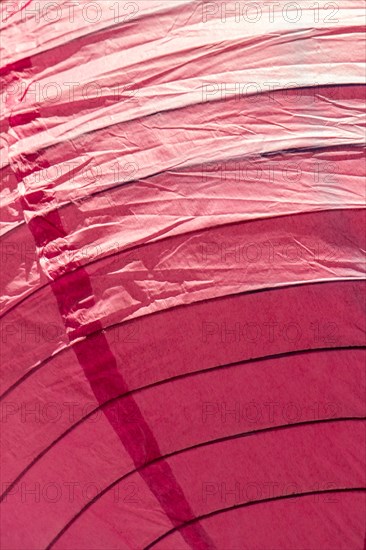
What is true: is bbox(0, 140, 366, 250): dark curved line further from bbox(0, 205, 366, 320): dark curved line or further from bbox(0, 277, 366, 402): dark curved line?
bbox(0, 277, 366, 402): dark curved line

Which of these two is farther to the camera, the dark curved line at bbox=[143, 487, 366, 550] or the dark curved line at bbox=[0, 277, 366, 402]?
the dark curved line at bbox=[143, 487, 366, 550]

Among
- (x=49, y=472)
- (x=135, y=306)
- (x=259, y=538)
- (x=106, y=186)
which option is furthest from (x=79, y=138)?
(x=259, y=538)

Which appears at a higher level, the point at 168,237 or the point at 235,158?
the point at 235,158

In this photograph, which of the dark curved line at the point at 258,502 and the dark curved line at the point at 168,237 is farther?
the dark curved line at the point at 258,502

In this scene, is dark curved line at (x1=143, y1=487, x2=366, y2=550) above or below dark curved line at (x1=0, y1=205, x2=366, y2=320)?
below

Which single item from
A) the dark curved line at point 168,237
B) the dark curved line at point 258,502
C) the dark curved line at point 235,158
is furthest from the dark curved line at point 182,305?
the dark curved line at point 258,502

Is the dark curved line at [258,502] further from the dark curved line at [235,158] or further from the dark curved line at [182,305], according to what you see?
the dark curved line at [235,158]

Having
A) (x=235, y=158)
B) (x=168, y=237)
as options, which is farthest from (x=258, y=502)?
(x=235, y=158)

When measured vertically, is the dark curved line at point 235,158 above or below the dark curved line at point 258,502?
above

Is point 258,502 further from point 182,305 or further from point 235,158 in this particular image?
point 235,158

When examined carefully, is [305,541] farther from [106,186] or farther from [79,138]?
[79,138]

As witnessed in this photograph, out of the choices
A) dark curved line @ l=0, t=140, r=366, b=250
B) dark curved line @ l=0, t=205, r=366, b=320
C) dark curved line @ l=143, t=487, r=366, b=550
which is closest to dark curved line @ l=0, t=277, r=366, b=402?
dark curved line @ l=0, t=205, r=366, b=320

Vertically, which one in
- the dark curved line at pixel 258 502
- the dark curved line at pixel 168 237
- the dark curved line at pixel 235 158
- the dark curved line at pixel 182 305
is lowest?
the dark curved line at pixel 258 502

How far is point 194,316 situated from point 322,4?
3.10 feet
